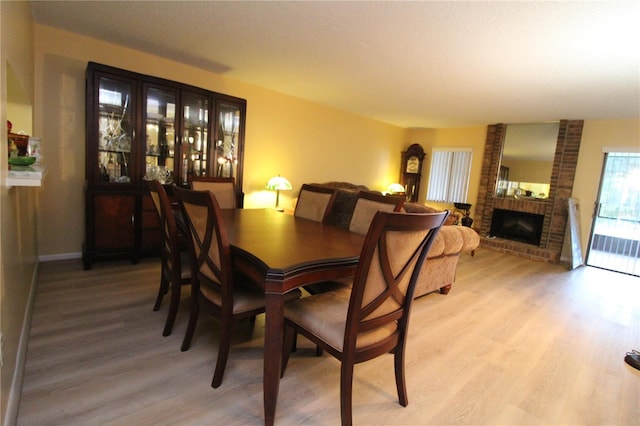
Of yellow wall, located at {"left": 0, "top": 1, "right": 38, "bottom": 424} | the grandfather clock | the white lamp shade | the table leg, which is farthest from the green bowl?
the grandfather clock

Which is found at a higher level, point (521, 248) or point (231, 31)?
point (231, 31)

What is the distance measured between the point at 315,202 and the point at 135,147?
6.51 feet

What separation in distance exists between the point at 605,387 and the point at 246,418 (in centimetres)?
215

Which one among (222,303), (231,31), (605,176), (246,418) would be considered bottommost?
(246,418)

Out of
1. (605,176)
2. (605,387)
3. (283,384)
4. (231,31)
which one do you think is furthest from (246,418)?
(605,176)

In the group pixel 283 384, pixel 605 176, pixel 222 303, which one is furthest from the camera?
pixel 605 176

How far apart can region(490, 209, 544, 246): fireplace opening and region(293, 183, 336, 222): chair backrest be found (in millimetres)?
4528

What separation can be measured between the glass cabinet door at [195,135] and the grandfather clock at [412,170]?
466 cm

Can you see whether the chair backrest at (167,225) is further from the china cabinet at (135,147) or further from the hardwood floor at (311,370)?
the china cabinet at (135,147)

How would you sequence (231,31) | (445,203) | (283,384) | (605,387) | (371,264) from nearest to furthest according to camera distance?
(371,264) < (283,384) < (605,387) < (231,31) < (445,203)

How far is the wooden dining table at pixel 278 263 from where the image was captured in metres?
1.31

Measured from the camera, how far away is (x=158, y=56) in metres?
3.54

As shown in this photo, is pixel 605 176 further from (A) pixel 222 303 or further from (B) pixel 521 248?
(A) pixel 222 303

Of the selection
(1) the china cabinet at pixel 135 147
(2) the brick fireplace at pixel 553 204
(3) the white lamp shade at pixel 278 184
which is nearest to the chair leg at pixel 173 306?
(1) the china cabinet at pixel 135 147
